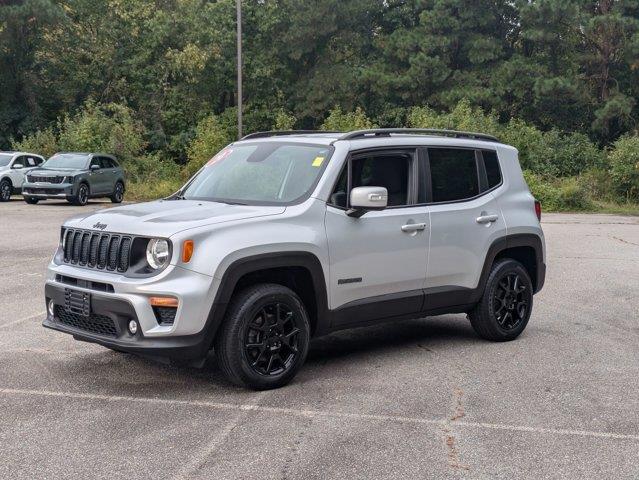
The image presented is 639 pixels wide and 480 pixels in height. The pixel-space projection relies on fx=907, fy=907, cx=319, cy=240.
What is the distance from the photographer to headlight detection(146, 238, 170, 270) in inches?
229

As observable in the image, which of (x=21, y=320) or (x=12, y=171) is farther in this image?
(x=12, y=171)


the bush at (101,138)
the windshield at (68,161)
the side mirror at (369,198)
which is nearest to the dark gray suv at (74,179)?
the windshield at (68,161)

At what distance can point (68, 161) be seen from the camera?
27531 millimetres

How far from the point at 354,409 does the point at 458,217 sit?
2317 millimetres

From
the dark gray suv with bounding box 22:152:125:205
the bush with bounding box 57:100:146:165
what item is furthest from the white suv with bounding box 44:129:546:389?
the bush with bounding box 57:100:146:165

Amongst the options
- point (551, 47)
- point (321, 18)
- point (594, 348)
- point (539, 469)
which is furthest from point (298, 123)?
point (539, 469)

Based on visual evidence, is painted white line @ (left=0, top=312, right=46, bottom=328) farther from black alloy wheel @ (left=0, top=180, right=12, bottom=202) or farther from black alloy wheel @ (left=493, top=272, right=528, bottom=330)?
black alloy wheel @ (left=0, top=180, right=12, bottom=202)

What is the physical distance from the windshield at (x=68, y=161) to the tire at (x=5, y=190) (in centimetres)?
170

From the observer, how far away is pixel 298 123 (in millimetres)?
49344

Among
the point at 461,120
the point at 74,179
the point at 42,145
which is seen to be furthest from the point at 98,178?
the point at 461,120

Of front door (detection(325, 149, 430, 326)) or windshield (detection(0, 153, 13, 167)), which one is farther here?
windshield (detection(0, 153, 13, 167))

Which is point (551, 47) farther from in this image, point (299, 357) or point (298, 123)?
point (299, 357)

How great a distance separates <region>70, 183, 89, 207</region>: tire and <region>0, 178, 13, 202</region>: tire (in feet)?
8.82

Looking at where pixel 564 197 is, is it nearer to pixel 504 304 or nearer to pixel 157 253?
pixel 504 304
